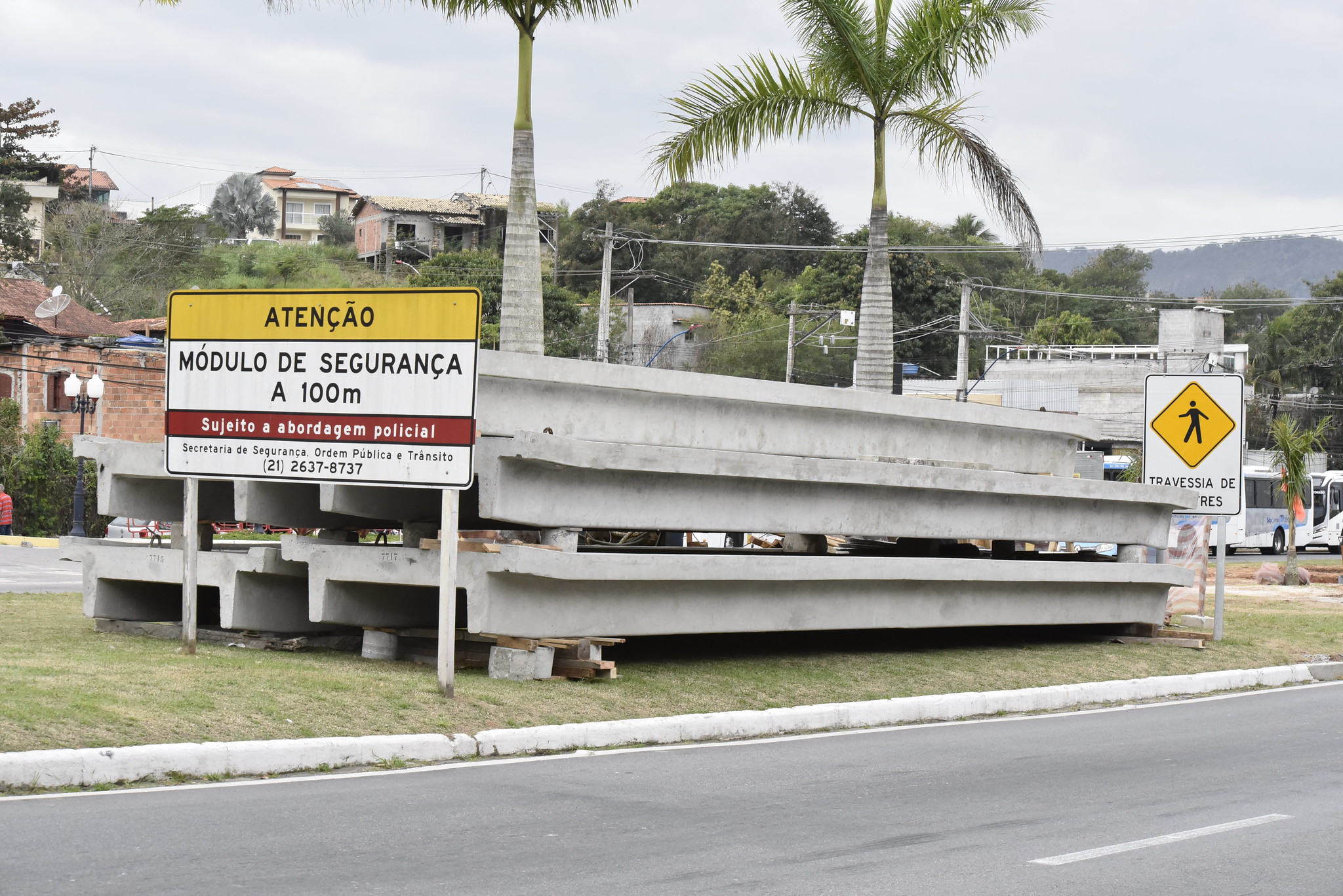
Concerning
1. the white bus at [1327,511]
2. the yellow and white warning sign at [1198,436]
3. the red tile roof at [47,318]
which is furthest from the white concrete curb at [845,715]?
the white bus at [1327,511]

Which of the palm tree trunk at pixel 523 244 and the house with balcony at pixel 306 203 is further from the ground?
the house with balcony at pixel 306 203

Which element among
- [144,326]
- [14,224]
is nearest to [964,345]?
[144,326]

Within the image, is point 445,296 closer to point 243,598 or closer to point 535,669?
point 535,669

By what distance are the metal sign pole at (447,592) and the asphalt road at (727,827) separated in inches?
48.6

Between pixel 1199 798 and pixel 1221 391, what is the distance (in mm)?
9661

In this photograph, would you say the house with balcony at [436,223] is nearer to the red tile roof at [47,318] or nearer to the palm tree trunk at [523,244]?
the red tile roof at [47,318]

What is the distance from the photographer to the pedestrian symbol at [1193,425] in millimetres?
17891

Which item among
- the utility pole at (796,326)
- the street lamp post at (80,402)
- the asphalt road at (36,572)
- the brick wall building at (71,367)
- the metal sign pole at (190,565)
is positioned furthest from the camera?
the utility pole at (796,326)

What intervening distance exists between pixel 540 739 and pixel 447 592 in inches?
51.8

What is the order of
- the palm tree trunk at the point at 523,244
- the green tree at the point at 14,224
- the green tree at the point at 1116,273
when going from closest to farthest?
the palm tree trunk at the point at 523,244, the green tree at the point at 14,224, the green tree at the point at 1116,273

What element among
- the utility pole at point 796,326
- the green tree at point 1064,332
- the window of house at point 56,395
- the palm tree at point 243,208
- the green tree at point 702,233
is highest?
the palm tree at point 243,208

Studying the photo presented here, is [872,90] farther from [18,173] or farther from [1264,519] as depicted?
[18,173]

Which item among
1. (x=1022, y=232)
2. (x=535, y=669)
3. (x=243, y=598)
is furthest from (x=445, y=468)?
(x=1022, y=232)

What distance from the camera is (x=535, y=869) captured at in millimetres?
6699
